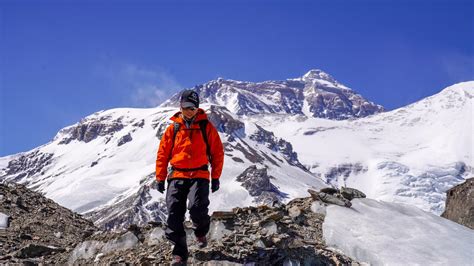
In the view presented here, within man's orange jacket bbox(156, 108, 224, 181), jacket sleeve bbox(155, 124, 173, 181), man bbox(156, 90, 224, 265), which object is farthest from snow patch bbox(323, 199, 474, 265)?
jacket sleeve bbox(155, 124, 173, 181)

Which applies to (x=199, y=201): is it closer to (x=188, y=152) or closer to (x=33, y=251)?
(x=188, y=152)

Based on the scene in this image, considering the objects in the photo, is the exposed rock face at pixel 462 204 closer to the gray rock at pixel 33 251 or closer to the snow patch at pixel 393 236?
the snow patch at pixel 393 236

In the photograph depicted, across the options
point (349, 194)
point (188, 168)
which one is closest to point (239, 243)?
point (188, 168)

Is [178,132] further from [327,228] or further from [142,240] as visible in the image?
[327,228]

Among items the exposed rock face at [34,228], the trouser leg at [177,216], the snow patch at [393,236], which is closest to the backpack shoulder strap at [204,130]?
the trouser leg at [177,216]

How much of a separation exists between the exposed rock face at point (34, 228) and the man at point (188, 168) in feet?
16.6

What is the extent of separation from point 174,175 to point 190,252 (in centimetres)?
190

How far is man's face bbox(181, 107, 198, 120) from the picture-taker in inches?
509

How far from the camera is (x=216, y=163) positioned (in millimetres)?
13133

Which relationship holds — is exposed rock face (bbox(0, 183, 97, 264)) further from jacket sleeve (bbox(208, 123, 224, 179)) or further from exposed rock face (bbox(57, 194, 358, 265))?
jacket sleeve (bbox(208, 123, 224, 179))

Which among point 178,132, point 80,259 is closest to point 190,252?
point 178,132

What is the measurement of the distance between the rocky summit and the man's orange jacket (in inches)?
70.5

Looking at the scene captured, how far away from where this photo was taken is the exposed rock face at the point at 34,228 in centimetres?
1602

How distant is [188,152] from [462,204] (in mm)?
14482
